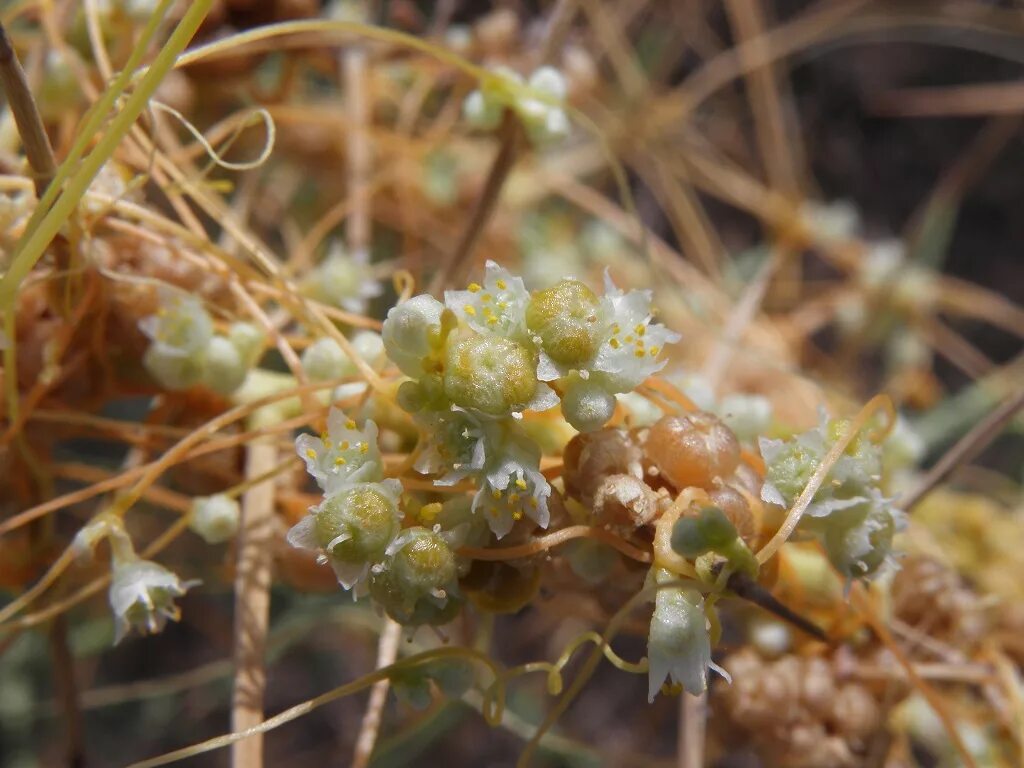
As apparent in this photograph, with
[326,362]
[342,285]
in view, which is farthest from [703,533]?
[342,285]

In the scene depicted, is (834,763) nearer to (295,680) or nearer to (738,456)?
(738,456)

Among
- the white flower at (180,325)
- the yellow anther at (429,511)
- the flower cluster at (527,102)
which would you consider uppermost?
the flower cluster at (527,102)

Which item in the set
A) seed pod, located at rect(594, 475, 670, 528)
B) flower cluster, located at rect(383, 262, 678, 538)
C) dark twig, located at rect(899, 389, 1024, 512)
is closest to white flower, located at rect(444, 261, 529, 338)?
flower cluster, located at rect(383, 262, 678, 538)

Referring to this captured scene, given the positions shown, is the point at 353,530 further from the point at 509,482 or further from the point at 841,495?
the point at 841,495

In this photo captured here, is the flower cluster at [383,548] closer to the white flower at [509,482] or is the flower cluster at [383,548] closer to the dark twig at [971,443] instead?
the white flower at [509,482]

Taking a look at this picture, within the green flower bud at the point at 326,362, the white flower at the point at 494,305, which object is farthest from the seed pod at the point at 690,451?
the green flower bud at the point at 326,362

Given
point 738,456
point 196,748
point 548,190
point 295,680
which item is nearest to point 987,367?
point 548,190
